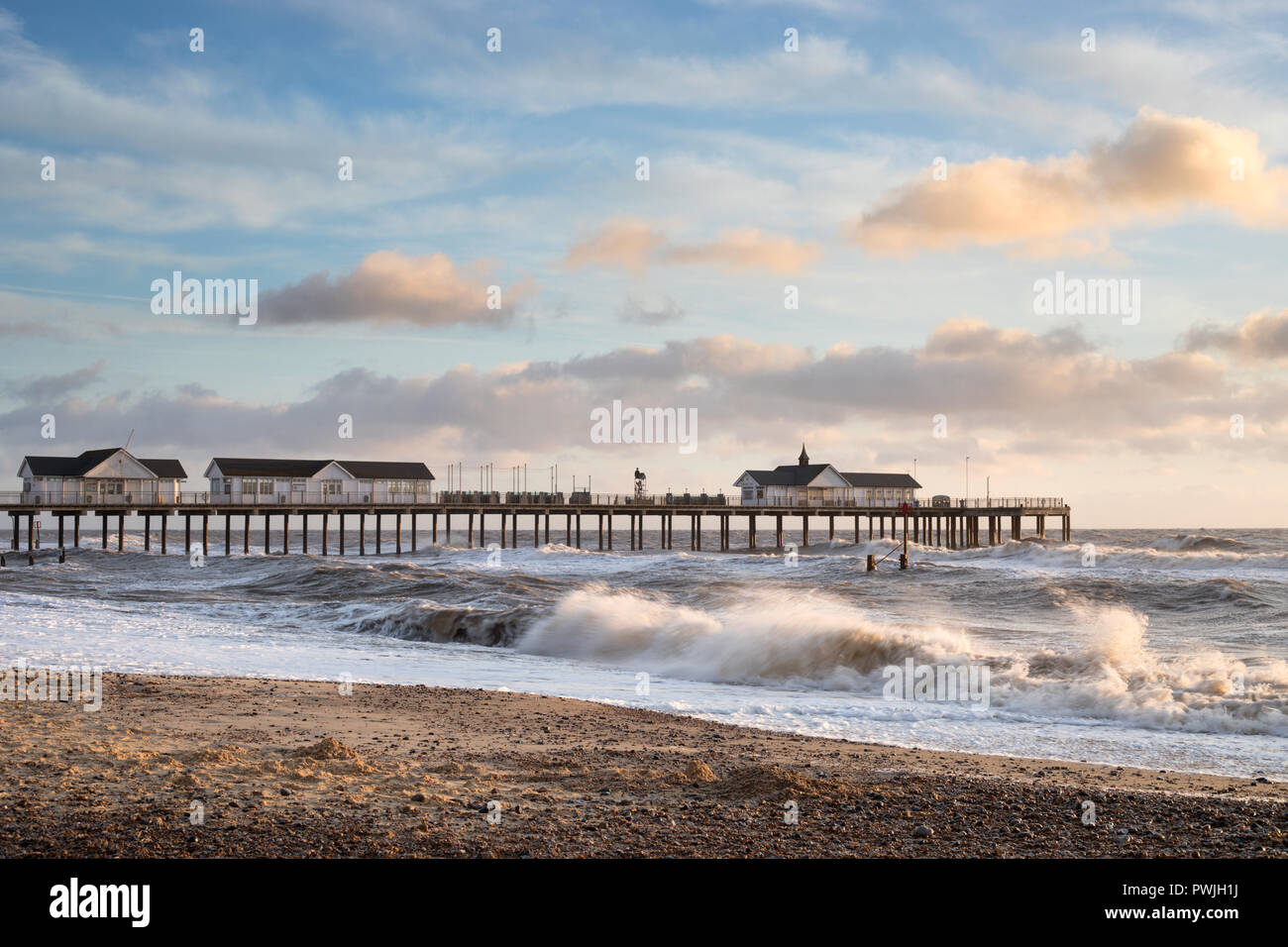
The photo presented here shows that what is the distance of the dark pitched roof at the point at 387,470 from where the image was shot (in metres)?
72.1

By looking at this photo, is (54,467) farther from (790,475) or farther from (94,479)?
(790,475)

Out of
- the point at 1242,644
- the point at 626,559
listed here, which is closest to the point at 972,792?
the point at 1242,644

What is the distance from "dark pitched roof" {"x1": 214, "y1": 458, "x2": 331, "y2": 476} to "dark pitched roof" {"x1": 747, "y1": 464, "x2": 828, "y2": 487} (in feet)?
122

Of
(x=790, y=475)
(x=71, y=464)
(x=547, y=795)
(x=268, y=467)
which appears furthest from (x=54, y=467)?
(x=547, y=795)

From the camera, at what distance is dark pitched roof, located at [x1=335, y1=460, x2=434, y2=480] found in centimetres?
7212

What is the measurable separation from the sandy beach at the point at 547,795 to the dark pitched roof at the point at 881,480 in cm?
7939

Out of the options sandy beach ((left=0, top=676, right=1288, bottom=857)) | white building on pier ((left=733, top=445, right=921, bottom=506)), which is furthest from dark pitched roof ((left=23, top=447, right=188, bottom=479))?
sandy beach ((left=0, top=676, right=1288, bottom=857))


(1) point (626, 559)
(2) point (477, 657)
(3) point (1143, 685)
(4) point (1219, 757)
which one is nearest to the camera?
(4) point (1219, 757)

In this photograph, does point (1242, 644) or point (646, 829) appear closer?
point (646, 829)

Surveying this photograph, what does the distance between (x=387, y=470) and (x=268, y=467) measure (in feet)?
27.4

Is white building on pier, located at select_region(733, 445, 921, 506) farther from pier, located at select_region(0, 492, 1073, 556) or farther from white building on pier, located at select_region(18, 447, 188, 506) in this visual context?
white building on pier, located at select_region(18, 447, 188, 506)
